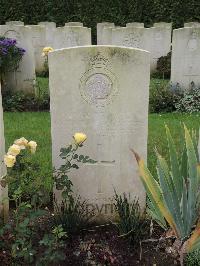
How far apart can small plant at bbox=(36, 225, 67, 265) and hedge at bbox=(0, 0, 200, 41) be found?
1289 cm

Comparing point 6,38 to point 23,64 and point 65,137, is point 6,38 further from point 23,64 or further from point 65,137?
point 65,137

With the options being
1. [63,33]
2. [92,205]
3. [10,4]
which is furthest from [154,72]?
[92,205]

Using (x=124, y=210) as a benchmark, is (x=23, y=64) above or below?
above

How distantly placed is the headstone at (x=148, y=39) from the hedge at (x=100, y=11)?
149 inches

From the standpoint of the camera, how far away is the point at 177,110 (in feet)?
24.6

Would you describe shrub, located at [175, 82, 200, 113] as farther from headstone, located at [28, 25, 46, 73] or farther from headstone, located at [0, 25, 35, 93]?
headstone, located at [28, 25, 46, 73]

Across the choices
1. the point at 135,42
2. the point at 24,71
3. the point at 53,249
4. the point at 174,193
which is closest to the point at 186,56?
the point at 135,42

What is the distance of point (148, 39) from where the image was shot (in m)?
10.8

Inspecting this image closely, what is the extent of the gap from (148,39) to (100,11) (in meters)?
5.03

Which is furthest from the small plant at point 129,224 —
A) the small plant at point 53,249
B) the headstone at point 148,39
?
the headstone at point 148,39

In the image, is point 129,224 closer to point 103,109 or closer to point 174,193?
point 174,193

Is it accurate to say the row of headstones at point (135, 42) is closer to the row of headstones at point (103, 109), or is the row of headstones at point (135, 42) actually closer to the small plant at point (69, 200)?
the row of headstones at point (103, 109)

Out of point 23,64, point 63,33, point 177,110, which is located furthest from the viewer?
point 63,33

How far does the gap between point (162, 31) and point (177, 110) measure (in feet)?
14.3
